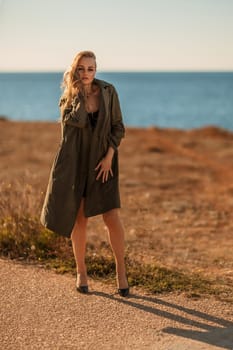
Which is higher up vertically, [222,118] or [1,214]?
[1,214]

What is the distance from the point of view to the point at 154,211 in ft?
32.4

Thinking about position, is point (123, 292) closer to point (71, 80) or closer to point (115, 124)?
point (115, 124)

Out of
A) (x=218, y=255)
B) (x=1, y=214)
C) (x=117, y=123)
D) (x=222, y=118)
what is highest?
(x=117, y=123)

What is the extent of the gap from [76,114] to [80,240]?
0.99m

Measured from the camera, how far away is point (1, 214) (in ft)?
21.3

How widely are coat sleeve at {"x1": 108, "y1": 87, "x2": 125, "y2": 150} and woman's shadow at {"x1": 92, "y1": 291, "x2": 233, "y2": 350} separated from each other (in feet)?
3.74

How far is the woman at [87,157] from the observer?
477 cm

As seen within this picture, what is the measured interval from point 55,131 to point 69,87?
49.5 feet

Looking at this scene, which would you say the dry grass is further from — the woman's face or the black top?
the woman's face

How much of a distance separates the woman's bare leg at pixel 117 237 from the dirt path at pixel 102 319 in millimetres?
134

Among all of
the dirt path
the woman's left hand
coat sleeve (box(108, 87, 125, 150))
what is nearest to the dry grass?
the dirt path

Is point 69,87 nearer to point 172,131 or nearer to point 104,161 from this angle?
point 104,161

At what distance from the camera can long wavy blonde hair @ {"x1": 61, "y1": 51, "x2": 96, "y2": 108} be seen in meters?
4.76

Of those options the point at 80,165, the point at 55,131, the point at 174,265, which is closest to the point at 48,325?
the point at 80,165
